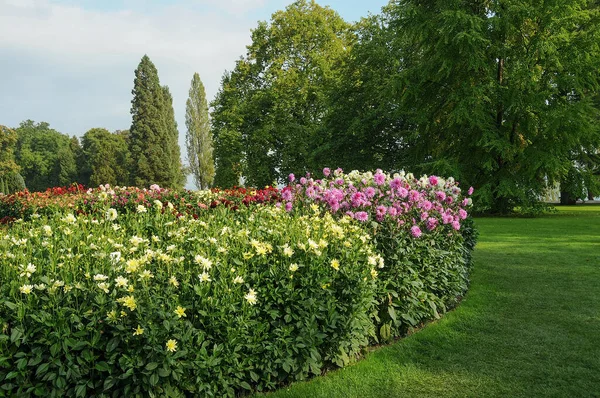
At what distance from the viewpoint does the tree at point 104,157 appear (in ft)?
168

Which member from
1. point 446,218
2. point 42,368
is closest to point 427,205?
point 446,218

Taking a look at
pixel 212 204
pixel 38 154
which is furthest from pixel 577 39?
pixel 38 154

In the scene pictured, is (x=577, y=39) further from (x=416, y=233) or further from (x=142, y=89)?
(x=142, y=89)

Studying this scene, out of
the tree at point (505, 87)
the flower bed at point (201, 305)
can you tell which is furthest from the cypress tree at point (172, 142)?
the flower bed at point (201, 305)

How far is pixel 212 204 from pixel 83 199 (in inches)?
112

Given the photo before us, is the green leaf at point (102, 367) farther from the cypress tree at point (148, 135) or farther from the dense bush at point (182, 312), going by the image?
the cypress tree at point (148, 135)

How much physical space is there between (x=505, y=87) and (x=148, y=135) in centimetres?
3102

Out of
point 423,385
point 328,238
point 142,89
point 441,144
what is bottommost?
point 423,385

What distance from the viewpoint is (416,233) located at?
4750 millimetres

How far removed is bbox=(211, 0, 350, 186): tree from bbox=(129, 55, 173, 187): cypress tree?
14409 millimetres

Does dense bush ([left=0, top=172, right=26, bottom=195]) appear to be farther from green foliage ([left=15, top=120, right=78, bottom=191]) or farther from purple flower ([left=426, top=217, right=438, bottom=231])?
purple flower ([left=426, top=217, right=438, bottom=231])

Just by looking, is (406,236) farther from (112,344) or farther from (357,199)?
(112,344)

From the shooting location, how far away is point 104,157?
172 feet

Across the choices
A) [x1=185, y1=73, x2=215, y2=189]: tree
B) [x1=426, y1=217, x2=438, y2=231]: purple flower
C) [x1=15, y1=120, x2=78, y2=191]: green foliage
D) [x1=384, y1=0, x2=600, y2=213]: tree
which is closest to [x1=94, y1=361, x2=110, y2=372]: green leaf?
[x1=426, y1=217, x2=438, y2=231]: purple flower
